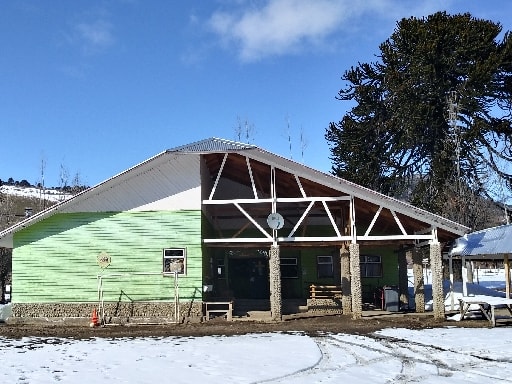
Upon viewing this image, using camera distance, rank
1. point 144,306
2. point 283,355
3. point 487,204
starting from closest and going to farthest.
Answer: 1. point 283,355
2. point 144,306
3. point 487,204

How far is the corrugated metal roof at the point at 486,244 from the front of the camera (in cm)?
1677

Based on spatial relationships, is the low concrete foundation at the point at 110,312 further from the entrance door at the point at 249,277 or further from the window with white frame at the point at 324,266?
the window with white frame at the point at 324,266

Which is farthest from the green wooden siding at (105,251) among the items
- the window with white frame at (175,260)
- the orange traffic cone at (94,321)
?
the orange traffic cone at (94,321)

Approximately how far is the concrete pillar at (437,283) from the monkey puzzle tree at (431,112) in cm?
1020

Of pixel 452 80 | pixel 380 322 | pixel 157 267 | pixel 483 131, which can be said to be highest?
pixel 452 80

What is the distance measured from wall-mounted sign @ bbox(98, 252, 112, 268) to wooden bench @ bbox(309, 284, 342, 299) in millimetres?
8244

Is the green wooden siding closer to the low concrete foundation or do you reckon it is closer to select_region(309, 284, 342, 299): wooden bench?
the low concrete foundation

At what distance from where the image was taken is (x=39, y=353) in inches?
A: 450

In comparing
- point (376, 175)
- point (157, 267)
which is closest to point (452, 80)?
point (376, 175)

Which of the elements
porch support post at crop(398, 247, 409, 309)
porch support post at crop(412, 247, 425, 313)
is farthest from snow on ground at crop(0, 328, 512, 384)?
porch support post at crop(398, 247, 409, 309)

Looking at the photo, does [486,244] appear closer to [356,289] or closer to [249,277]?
[356,289]

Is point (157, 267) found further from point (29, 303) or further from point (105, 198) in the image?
point (29, 303)

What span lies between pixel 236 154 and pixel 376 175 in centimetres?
1316

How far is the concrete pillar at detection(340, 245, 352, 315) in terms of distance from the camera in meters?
20.0
